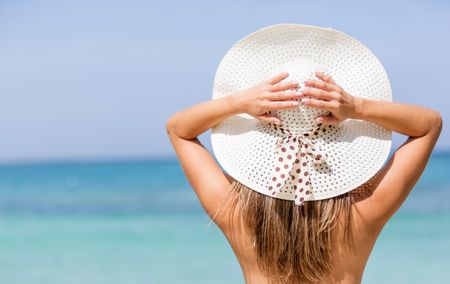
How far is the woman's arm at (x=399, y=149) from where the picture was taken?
1.87 meters

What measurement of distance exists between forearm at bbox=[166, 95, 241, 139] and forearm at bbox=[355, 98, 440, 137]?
288 mm

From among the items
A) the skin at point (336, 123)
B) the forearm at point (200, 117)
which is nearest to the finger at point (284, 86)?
the skin at point (336, 123)

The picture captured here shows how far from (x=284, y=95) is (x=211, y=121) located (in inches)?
8.6

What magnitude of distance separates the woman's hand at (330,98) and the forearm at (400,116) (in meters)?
0.03

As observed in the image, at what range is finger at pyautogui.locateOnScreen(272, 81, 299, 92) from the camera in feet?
6.03

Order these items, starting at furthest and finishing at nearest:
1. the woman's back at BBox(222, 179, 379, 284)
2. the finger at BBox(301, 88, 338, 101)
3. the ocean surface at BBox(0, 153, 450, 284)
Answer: the ocean surface at BBox(0, 153, 450, 284), the woman's back at BBox(222, 179, 379, 284), the finger at BBox(301, 88, 338, 101)

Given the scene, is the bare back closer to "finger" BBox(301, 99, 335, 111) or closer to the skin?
the skin

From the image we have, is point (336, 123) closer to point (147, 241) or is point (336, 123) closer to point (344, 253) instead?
point (344, 253)

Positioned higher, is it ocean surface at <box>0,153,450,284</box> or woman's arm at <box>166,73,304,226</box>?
woman's arm at <box>166,73,304,226</box>

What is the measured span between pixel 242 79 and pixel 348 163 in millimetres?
320

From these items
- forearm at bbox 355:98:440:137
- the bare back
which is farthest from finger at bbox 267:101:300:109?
the bare back

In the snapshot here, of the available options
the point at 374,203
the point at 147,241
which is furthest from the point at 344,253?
the point at 147,241

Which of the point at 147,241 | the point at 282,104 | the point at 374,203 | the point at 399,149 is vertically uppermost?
the point at 282,104

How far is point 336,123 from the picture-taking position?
1888 millimetres
